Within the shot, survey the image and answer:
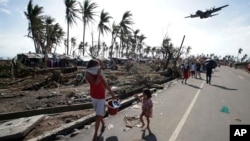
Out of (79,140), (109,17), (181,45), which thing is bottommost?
(79,140)

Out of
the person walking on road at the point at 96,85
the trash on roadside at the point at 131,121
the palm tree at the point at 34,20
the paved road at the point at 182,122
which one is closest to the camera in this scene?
the person walking on road at the point at 96,85

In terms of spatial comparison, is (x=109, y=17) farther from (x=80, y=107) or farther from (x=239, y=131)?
(x=239, y=131)

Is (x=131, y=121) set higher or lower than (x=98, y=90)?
lower

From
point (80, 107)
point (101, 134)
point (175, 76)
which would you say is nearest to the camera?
point (101, 134)

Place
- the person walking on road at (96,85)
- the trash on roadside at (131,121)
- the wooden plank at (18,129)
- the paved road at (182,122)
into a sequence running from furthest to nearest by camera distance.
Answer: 1. the trash on roadside at (131,121)
2. the paved road at (182,122)
3. the person walking on road at (96,85)
4. the wooden plank at (18,129)

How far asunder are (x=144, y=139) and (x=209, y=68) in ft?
47.3

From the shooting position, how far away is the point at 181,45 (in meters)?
29.3

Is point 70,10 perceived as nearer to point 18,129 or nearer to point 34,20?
point 34,20

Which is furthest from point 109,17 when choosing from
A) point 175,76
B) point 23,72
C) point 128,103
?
point 128,103

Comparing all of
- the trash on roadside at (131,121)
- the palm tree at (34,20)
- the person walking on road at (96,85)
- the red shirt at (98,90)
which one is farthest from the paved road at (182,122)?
the palm tree at (34,20)

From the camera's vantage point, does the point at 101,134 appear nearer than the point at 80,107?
Yes

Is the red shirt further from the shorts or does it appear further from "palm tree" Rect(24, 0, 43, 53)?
"palm tree" Rect(24, 0, 43, 53)

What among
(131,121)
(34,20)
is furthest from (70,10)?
(131,121)

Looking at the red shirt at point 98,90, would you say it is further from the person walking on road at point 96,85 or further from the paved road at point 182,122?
the paved road at point 182,122
